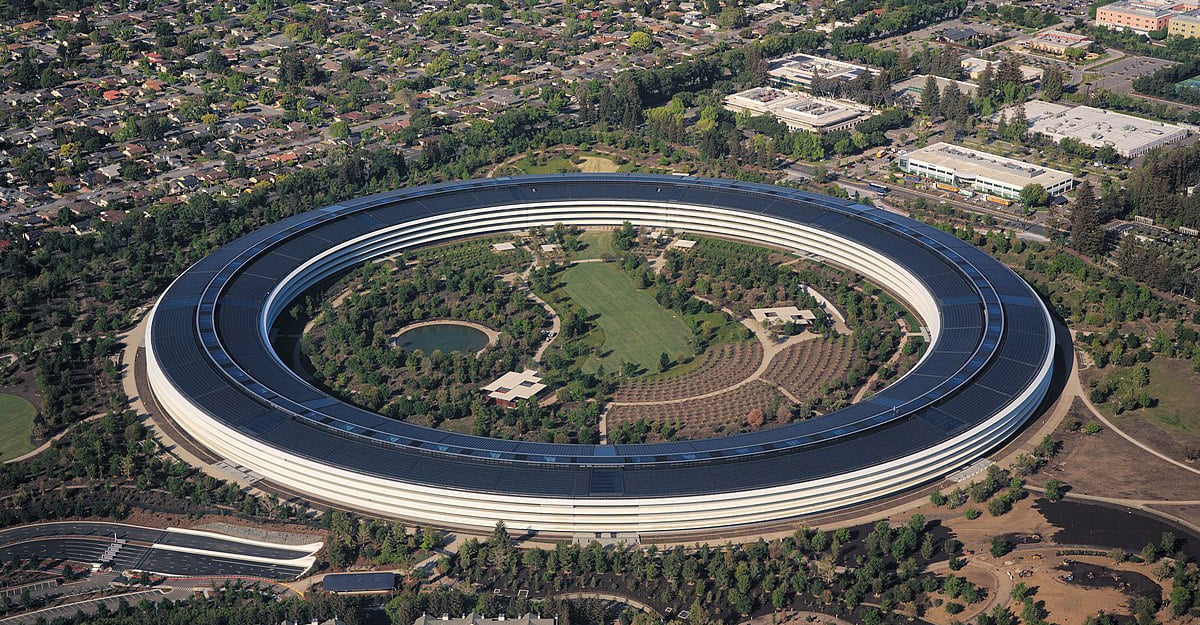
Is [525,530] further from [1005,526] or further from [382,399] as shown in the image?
[1005,526]

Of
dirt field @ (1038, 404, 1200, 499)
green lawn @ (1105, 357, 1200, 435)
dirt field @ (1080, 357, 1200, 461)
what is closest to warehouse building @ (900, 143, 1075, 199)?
green lawn @ (1105, 357, 1200, 435)

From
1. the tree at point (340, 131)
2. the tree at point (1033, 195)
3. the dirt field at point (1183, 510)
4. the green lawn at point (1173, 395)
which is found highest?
the tree at point (340, 131)

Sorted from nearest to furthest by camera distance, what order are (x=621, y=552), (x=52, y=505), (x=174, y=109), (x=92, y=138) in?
1. (x=621, y=552)
2. (x=52, y=505)
3. (x=92, y=138)
4. (x=174, y=109)

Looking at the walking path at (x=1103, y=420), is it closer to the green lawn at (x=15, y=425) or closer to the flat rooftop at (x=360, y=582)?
the flat rooftop at (x=360, y=582)

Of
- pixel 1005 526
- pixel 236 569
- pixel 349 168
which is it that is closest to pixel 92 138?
pixel 349 168

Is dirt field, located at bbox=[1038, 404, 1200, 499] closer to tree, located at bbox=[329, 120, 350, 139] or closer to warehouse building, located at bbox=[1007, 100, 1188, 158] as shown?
warehouse building, located at bbox=[1007, 100, 1188, 158]

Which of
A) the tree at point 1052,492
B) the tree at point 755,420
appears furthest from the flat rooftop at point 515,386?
the tree at point 1052,492
